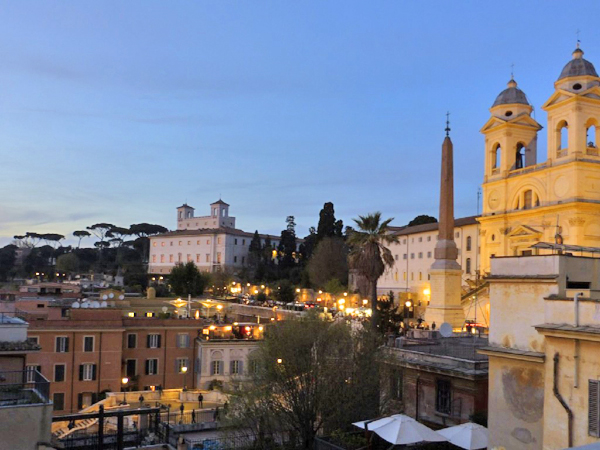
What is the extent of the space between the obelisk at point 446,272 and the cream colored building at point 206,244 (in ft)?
311

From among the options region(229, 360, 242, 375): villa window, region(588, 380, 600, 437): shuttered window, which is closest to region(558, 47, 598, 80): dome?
region(229, 360, 242, 375): villa window

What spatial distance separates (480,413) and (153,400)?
23.4 meters

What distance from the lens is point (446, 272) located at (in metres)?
43.9

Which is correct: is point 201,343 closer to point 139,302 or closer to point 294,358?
point 139,302

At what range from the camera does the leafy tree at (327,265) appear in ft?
318

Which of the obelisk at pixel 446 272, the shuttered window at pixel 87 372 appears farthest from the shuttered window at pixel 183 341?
the obelisk at pixel 446 272

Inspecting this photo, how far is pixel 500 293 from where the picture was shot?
1641 centimetres

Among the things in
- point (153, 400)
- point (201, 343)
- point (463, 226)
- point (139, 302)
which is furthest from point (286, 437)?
point (463, 226)

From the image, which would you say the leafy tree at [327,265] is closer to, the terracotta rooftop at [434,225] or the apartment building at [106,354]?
the terracotta rooftop at [434,225]

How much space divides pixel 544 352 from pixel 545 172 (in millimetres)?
46278

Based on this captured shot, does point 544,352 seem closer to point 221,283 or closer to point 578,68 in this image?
point 578,68

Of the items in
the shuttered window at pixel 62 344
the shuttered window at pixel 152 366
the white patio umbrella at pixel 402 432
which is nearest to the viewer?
the white patio umbrella at pixel 402 432

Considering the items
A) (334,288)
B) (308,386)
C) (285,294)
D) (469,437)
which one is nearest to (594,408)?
(469,437)

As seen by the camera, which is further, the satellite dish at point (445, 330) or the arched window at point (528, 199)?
the arched window at point (528, 199)
